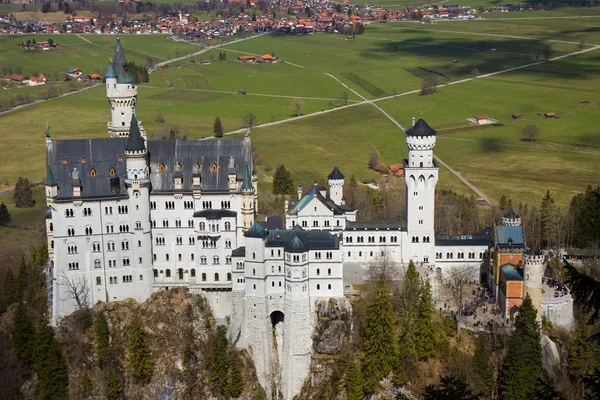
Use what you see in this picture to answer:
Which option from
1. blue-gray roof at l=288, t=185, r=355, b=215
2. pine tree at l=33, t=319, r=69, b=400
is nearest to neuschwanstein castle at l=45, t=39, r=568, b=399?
blue-gray roof at l=288, t=185, r=355, b=215

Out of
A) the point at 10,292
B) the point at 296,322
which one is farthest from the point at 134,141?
the point at 296,322

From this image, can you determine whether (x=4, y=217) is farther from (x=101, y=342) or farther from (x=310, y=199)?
(x=310, y=199)

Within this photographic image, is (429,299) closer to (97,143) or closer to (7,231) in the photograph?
(97,143)

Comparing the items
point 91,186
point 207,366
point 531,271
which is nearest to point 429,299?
point 531,271

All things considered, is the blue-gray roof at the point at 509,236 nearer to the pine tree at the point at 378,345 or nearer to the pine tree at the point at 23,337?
the pine tree at the point at 378,345

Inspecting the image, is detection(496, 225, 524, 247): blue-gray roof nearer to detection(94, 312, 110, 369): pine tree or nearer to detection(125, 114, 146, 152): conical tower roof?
detection(125, 114, 146, 152): conical tower roof
